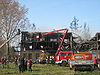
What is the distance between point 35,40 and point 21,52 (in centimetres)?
499

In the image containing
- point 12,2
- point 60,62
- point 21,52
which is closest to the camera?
point 60,62

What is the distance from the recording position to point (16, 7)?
46.8 metres

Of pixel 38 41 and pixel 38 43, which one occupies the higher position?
pixel 38 41

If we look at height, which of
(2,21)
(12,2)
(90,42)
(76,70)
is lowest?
(76,70)

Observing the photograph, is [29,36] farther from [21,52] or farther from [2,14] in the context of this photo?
[2,14]

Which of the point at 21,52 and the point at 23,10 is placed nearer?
the point at 23,10

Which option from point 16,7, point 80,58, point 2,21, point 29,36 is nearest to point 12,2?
point 16,7

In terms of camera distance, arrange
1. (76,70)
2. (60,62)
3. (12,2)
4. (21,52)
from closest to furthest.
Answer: (76,70)
(60,62)
(12,2)
(21,52)

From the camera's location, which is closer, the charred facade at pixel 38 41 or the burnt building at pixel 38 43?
the burnt building at pixel 38 43

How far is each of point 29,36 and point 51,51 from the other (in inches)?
289

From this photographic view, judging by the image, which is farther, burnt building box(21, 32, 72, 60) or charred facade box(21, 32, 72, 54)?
charred facade box(21, 32, 72, 54)

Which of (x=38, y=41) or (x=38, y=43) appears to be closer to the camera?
(x=38, y=41)

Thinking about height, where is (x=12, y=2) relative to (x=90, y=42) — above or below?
above

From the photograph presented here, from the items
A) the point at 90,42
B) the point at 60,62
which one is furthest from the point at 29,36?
the point at 60,62
